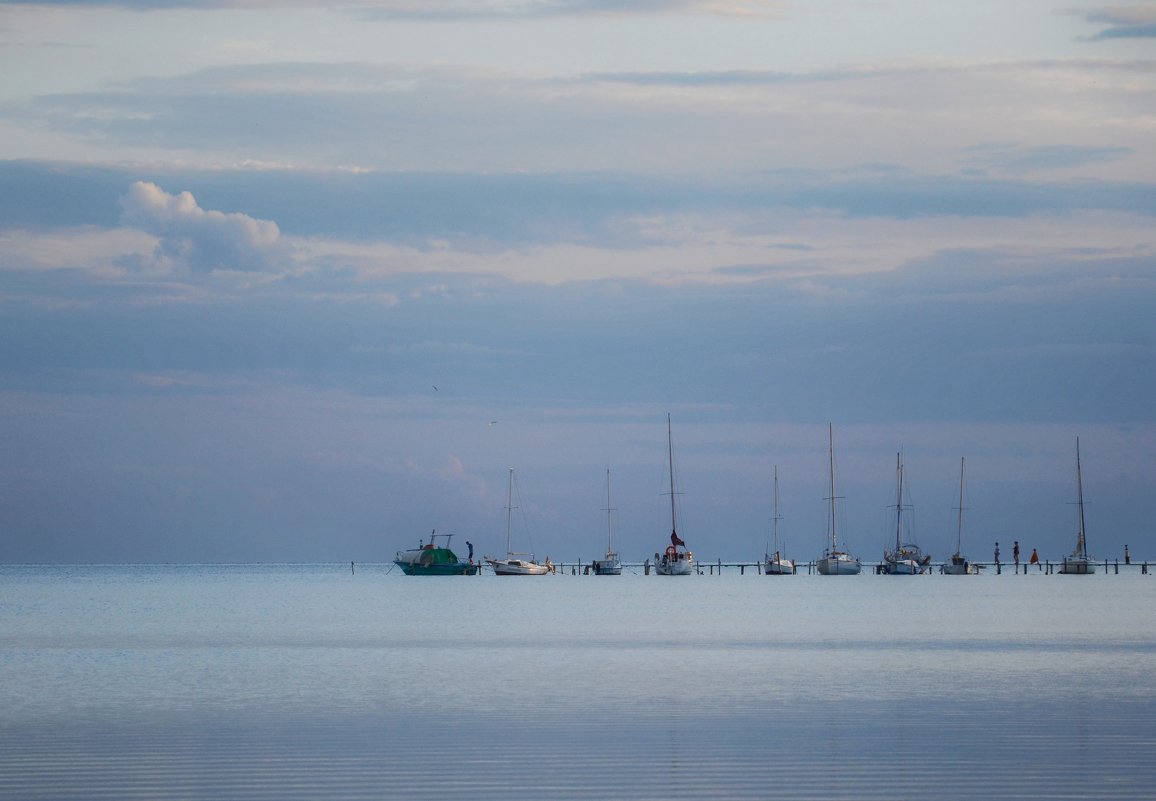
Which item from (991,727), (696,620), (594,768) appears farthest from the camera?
(696,620)

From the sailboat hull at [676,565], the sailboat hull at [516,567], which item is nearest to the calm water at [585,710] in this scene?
the sailboat hull at [676,565]

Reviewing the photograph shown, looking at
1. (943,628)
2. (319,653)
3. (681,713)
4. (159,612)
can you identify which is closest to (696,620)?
(943,628)

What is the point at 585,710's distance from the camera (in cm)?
3366

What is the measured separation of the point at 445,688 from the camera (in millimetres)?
39625

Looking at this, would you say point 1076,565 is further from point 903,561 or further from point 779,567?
point 779,567

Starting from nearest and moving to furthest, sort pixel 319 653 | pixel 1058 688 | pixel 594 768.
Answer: pixel 594 768 < pixel 1058 688 < pixel 319 653

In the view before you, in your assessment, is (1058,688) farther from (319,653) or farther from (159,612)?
(159,612)

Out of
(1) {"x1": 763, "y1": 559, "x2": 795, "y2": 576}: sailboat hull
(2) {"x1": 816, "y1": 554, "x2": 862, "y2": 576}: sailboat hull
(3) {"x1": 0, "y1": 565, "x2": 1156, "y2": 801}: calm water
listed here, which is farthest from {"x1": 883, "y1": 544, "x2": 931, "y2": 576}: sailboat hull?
(3) {"x1": 0, "y1": 565, "x2": 1156, "y2": 801}: calm water

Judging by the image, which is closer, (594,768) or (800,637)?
(594,768)

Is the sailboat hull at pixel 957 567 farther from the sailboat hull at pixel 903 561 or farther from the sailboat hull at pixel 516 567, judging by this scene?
the sailboat hull at pixel 516 567

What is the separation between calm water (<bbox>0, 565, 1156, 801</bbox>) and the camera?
23891 mm

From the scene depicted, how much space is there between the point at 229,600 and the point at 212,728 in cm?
9096

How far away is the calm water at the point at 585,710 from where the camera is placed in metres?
23.9

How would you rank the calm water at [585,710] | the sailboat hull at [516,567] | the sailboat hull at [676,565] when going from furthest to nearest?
the sailboat hull at [516,567] → the sailboat hull at [676,565] → the calm water at [585,710]
